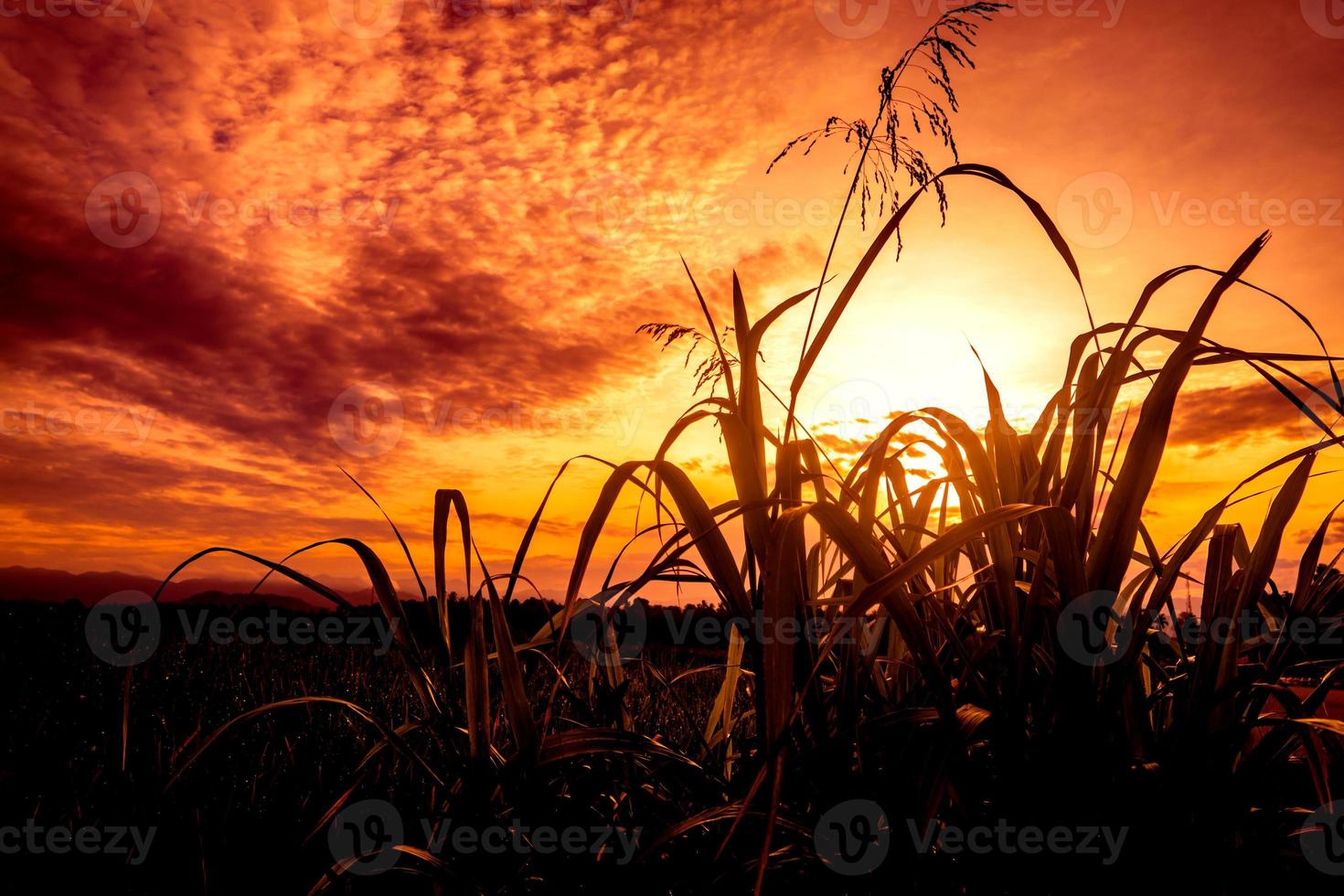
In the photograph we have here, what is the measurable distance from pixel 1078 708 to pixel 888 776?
27 cm

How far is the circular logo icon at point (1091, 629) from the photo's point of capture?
1004 mm

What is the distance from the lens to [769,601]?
2.88 ft

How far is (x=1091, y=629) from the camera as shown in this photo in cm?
106

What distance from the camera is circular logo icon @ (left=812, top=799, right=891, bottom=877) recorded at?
→ 0.97 m

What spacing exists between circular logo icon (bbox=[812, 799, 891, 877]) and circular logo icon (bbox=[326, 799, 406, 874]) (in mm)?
664

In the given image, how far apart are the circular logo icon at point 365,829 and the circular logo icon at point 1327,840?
50.7 inches

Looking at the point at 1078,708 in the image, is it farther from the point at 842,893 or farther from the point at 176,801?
the point at 176,801
